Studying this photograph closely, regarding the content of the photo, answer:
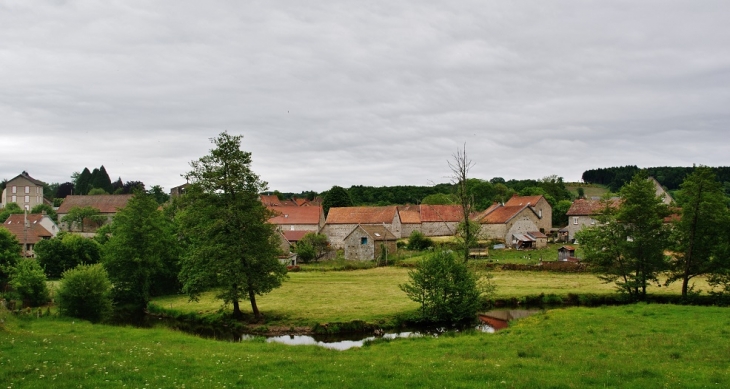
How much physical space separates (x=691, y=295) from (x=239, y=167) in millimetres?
29271

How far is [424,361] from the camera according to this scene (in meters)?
15.5

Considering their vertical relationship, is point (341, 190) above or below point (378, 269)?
above

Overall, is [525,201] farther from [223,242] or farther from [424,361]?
[424,361]

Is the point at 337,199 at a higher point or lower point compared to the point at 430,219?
higher

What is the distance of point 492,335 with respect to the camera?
73.0ft

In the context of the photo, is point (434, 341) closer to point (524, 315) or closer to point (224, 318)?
point (524, 315)

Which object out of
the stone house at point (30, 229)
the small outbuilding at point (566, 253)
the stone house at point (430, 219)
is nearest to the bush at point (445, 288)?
the small outbuilding at point (566, 253)

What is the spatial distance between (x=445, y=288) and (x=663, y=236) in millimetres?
15454

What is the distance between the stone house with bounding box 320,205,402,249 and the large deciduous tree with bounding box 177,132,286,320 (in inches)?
1985

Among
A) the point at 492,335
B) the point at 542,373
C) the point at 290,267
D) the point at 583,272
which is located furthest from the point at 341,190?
the point at 542,373

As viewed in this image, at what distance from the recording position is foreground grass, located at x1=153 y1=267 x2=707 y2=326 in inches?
1233

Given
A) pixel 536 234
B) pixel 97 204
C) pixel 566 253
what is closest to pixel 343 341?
pixel 566 253

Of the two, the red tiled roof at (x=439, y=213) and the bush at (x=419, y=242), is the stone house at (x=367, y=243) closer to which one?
the bush at (x=419, y=242)

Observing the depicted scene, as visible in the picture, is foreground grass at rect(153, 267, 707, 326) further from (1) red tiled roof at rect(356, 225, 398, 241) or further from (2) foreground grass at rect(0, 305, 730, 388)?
(1) red tiled roof at rect(356, 225, 398, 241)
